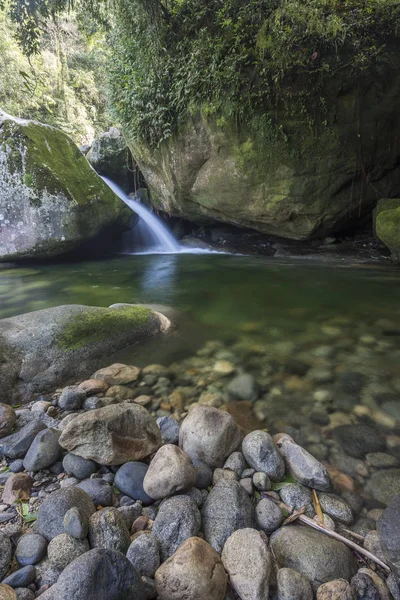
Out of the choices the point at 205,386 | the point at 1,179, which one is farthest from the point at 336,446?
the point at 1,179

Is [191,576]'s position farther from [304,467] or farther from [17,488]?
[17,488]

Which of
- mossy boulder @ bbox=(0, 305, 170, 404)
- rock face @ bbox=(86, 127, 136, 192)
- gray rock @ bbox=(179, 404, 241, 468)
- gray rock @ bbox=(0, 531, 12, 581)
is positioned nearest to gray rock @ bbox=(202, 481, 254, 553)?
gray rock @ bbox=(179, 404, 241, 468)

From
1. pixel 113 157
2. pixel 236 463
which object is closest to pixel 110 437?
pixel 236 463

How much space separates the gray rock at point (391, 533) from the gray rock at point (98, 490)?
124 cm

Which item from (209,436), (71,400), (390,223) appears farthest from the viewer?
(390,223)

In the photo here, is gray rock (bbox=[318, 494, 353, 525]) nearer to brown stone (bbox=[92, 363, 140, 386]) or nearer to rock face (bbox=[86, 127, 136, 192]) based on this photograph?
brown stone (bbox=[92, 363, 140, 386])

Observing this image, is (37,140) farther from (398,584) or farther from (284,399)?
(398,584)

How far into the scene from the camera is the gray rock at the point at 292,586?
1214mm

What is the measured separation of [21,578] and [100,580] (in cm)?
38

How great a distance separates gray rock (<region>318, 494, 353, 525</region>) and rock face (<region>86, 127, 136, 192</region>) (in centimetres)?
1212

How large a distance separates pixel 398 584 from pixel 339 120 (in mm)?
7717

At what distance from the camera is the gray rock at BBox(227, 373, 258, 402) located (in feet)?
8.59

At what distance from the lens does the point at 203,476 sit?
1.73 meters

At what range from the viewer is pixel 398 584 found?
124 cm
